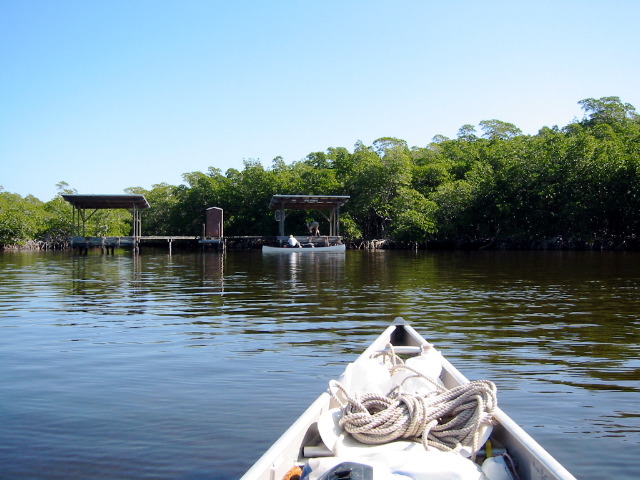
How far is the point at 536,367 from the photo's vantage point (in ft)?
21.4

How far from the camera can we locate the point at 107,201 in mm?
39219

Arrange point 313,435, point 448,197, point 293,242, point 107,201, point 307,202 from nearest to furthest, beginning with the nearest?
point 313,435, point 107,201, point 293,242, point 307,202, point 448,197

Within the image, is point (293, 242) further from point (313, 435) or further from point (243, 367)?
point (313, 435)

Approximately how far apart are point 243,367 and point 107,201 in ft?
117

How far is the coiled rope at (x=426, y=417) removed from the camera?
329 centimetres

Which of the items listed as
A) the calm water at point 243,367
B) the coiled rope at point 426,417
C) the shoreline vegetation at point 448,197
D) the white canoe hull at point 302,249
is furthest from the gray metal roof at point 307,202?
the coiled rope at point 426,417

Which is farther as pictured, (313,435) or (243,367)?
(243,367)

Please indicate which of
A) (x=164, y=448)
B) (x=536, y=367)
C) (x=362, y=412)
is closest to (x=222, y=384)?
(x=164, y=448)

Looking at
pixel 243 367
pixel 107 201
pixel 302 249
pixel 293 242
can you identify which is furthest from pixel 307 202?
pixel 243 367

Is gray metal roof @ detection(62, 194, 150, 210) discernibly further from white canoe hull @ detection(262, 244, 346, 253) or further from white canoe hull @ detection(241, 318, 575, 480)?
white canoe hull @ detection(241, 318, 575, 480)

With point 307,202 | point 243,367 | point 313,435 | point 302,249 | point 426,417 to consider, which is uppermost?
point 307,202

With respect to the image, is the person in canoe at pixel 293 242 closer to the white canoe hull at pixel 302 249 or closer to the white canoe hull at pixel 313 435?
the white canoe hull at pixel 302 249

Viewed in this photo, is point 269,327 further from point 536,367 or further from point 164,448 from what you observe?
point 164,448

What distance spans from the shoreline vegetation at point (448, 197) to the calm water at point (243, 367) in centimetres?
3128
